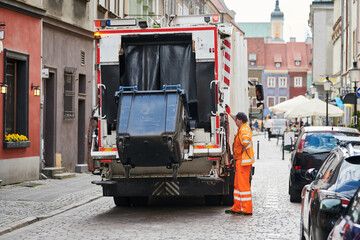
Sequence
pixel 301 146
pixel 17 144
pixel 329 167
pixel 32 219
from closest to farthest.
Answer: pixel 329 167 < pixel 32 219 < pixel 301 146 < pixel 17 144

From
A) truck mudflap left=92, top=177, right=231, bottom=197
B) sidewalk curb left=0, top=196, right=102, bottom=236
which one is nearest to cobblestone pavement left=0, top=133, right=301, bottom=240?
sidewalk curb left=0, top=196, right=102, bottom=236

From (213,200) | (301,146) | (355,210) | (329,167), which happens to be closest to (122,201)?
(213,200)

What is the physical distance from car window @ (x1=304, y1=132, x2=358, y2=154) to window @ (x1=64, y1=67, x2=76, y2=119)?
955cm

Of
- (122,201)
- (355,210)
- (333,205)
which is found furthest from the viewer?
(122,201)

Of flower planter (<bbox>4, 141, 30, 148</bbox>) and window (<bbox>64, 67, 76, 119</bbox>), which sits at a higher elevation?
window (<bbox>64, 67, 76, 119</bbox>)

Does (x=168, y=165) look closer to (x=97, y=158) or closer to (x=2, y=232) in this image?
(x=97, y=158)

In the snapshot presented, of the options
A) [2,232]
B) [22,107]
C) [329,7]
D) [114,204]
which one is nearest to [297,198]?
[114,204]

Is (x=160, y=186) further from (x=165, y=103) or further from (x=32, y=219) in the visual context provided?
(x=32, y=219)

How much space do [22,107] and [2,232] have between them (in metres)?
Answer: 8.93

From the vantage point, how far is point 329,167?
8234 millimetres

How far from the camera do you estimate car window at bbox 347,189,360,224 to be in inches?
205

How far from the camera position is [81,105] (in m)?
24.7

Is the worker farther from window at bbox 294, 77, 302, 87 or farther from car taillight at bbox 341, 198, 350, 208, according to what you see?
window at bbox 294, 77, 302, 87

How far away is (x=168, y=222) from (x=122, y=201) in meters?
2.53
